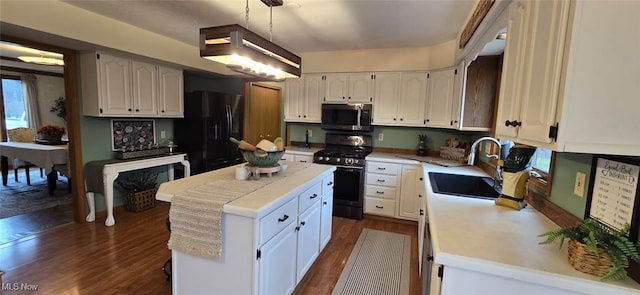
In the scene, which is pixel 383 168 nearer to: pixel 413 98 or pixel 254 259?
pixel 413 98

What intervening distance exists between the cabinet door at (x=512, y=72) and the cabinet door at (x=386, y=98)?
93.2 inches

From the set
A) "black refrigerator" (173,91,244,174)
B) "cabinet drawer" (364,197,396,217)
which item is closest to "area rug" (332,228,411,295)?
"cabinet drawer" (364,197,396,217)

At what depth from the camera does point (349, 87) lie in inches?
159

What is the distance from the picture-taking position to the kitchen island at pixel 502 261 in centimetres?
95

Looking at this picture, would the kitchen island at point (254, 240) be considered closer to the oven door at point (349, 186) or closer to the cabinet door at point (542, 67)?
the cabinet door at point (542, 67)

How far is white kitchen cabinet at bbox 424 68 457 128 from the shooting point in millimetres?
3469

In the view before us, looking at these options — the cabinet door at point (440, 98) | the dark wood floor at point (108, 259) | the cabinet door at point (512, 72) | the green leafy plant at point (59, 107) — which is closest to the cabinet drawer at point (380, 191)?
the dark wood floor at point (108, 259)

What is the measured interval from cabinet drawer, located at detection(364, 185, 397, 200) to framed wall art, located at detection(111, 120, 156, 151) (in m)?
3.24

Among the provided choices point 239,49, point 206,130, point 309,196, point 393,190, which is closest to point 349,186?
point 393,190

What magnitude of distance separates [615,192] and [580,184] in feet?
0.72

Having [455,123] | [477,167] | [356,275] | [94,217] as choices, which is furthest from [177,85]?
[477,167]

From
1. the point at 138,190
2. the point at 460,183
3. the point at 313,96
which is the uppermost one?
the point at 313,96

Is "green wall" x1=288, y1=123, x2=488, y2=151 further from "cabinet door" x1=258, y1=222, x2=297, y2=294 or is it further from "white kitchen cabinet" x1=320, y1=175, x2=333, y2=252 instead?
"cabinet door" x1=258, y1=222, x2=297, y2=294

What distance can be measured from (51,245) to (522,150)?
416cm
